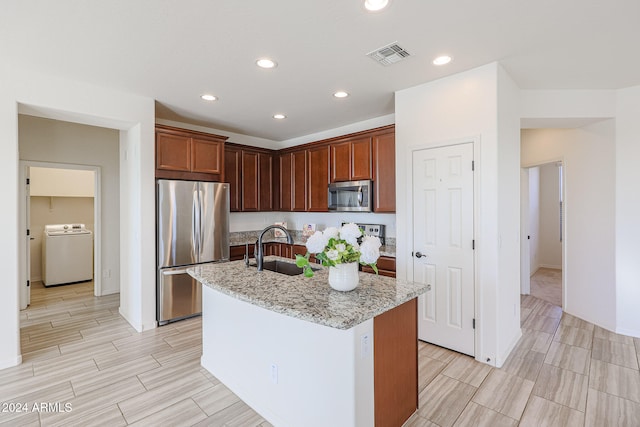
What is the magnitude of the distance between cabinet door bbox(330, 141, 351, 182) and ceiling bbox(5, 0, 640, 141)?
101 centimetres

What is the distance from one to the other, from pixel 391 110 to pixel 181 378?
12.2 feet

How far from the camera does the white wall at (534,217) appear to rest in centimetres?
644

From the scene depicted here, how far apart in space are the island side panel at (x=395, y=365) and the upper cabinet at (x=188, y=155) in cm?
315

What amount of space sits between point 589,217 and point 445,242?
6.99 feet

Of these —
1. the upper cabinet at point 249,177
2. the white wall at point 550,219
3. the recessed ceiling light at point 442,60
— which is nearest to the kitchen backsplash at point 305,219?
the upper cabinet at point 249,177

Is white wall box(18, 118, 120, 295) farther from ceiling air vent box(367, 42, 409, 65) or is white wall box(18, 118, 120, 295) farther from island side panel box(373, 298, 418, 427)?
island side panel box(373, 298, 418, 427)

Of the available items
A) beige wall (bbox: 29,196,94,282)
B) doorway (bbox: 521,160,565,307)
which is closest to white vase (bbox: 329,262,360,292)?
doorway (bbox: 521,160,565,307)

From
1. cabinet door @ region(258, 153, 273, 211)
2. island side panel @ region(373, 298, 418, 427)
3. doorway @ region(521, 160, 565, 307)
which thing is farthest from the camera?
doorway @ region(521, 160, 565, 307)

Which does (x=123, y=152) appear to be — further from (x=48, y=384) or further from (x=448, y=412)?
(x=448, y=412)

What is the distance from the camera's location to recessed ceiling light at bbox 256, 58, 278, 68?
8.76 feet

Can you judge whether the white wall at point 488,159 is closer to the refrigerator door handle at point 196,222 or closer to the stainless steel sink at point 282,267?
the stainless steel sink at point 282,267

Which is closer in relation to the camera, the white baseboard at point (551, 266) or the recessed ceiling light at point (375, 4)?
the recessed ceiling light at point (375, 4)

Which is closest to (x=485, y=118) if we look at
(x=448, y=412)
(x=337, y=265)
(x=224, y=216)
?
(x=337, y=265)

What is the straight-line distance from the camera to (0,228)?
2748 mm
